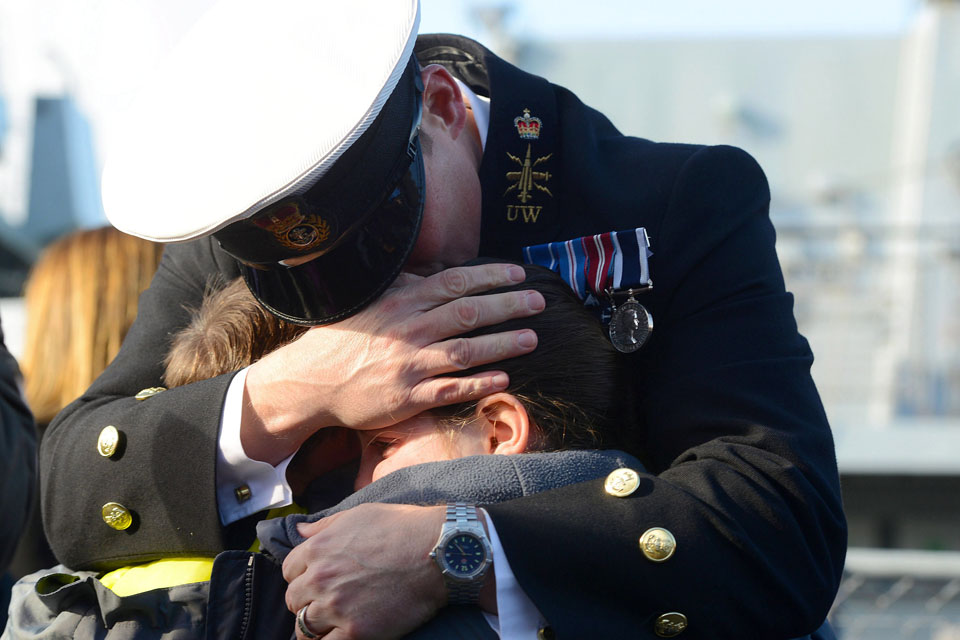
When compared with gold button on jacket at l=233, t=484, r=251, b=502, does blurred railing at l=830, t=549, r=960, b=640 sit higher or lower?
lower

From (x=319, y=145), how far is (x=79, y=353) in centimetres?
209

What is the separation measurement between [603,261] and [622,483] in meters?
0.45

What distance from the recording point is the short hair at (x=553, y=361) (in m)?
1.54

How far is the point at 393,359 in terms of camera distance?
5.01ft

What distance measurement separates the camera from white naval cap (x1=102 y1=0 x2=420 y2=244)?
1.38 metres

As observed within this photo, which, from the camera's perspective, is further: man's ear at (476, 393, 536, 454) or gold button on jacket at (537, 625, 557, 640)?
man's ear at (476, 393, 536, 454)

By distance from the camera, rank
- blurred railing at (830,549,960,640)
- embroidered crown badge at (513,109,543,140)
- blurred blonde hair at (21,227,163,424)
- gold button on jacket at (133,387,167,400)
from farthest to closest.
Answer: blurred railing at (830,549,960,640) → blurred blonde hair at (21,227,163,424) → embroidered crown badge at (513,109,543,140) → gold button on jacket at (133,387,167,400)

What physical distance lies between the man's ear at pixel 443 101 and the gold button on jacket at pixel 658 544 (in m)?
0.87

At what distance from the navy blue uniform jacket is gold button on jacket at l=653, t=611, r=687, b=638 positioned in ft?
0.03

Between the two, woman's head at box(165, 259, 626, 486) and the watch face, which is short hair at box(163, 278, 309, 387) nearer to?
woman's head at box(165, 259, 626, 486)

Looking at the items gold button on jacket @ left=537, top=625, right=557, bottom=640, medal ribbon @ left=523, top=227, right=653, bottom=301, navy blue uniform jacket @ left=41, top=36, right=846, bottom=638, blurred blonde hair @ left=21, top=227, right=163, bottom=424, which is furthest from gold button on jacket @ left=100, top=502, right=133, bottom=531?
blurred blonde hair @ left=21, top=227, right=163, bottom=424

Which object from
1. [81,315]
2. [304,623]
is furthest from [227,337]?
[81,315]

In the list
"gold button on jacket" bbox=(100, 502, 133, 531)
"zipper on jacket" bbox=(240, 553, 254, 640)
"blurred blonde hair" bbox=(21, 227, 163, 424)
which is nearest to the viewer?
"zipper on jacket" bbox=(240, 553, 254, 640)

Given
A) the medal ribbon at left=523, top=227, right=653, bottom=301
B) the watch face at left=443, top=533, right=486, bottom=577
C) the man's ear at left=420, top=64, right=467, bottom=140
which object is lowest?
the watch face at left=443, top=533, right=486, bottom=577
